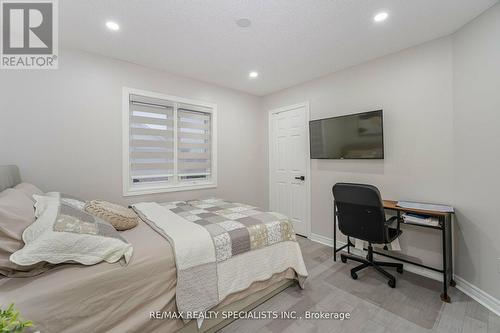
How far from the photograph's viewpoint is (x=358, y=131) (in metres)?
2.83

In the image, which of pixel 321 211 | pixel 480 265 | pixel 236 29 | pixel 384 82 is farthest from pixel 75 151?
pixel 480 265

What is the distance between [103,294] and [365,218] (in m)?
2.32

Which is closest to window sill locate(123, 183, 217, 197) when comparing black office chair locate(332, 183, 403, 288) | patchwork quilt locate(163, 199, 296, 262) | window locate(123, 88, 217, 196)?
window locate(123, 88, 217, 196)

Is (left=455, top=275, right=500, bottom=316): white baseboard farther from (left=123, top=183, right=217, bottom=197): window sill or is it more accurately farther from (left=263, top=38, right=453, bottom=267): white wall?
(left=123, top=183, right=217, bottom=197): window sill

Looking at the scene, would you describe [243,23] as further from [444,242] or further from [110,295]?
[444,242]

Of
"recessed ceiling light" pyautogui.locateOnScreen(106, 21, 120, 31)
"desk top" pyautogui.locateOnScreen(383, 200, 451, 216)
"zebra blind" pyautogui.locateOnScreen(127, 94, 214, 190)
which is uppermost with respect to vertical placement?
Answer: "recessed ceiling light" pyautogui.locateOnScreen(106, 21, 120, 31)

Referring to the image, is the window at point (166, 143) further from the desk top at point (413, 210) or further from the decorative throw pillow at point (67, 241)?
the desk top at point (413, 210)

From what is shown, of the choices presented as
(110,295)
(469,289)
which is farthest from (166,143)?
(469,289)

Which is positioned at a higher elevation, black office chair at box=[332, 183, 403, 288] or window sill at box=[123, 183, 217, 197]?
window sill at box=[123, 183, 217, 197]

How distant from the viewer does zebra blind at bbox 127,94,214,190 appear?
2.97m

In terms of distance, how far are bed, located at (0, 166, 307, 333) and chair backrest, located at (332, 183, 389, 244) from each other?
5.01ft

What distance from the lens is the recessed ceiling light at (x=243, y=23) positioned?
199cm

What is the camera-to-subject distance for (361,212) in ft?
7.45

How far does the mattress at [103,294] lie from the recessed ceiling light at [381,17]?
8.83 ft
